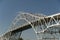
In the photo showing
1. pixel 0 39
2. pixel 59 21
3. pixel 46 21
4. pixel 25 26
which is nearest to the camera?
pixel 59 21

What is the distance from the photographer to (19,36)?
287 ft

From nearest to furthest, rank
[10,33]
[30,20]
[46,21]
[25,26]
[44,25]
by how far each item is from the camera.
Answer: [46,21]
[44,25]
[30,20]
[25,26]
[10,33]

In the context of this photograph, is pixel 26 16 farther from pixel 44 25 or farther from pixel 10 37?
pixel 10 37

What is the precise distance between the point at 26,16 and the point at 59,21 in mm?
19055

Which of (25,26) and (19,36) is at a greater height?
(25,26)

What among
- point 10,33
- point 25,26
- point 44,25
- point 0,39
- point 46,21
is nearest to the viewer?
point 46,21

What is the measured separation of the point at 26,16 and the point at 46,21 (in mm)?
13646

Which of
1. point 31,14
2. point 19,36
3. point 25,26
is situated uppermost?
point 31,14

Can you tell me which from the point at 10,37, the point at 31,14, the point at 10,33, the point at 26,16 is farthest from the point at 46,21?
the point at 10,37

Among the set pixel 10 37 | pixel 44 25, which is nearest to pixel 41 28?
pixel 44 25

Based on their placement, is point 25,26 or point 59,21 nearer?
point 59,21

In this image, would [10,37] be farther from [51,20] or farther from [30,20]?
[51,20]

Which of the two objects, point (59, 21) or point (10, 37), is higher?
point (59, 21)

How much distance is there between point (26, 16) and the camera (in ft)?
220
